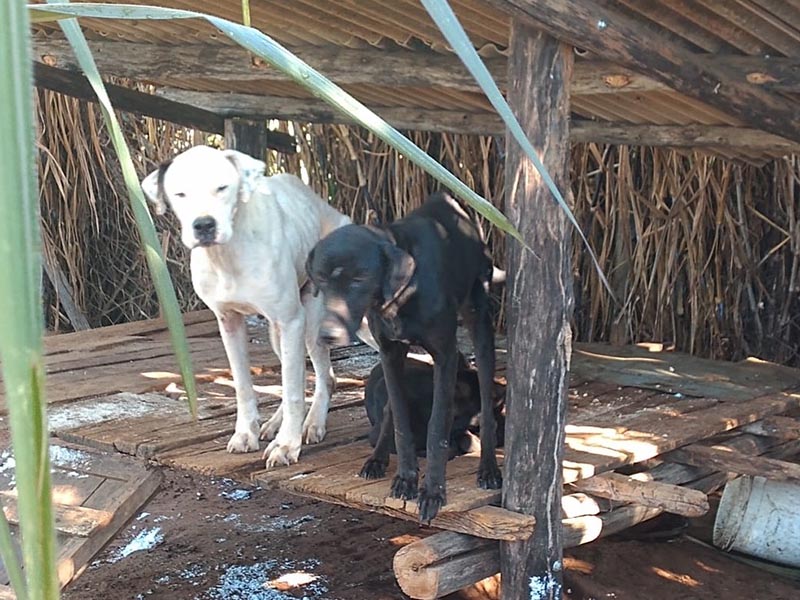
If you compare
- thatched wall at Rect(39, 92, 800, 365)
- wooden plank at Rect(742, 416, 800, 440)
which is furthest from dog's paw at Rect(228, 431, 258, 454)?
thatched wall at Rect(39, 92, 800, 365)

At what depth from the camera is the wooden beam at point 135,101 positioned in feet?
21.9

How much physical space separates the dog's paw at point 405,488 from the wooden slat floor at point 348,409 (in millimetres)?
41

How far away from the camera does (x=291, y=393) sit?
410 cm

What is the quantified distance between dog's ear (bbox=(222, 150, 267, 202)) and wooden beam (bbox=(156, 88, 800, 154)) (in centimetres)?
228

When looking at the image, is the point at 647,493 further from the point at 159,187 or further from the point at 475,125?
the point at 475,125

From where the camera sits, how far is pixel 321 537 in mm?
6273

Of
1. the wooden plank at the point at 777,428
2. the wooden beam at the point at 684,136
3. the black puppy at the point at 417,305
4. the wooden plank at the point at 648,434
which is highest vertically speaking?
the wooden beam at the point at 684,136

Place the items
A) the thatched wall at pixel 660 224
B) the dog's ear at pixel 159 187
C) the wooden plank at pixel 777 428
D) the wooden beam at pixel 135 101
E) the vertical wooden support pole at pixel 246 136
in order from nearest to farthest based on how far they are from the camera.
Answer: the dog's ear at pixel 159 187, the wooden plank at pixel 777 428, the wooden beam at pixel 135 101, the thatched wall at pixel 660 224, the vertical wooden support pole at pixel 246 136

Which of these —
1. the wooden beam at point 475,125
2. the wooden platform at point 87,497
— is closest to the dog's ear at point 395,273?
the wooden platform at point 87,497

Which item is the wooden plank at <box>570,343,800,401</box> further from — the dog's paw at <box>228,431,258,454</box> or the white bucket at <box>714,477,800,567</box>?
the dog's paw at <box>228,431,258,454</box>

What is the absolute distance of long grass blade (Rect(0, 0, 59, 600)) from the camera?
1.23 ft

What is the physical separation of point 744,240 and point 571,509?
3560 millimetres

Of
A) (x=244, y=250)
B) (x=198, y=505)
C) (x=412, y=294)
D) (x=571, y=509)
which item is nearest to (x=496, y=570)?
(x=571, y=509)

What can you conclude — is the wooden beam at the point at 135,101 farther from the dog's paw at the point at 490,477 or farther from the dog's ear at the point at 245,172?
the dog's paw at the point at 490,477
